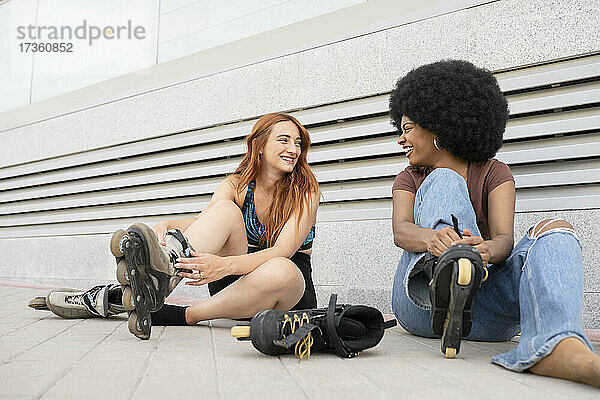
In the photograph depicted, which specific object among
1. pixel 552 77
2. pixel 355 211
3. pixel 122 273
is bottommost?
pixel 122 273

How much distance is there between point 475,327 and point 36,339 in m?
1.48

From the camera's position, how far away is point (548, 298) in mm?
1475

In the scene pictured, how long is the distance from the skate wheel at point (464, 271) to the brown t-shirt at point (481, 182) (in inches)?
25.1

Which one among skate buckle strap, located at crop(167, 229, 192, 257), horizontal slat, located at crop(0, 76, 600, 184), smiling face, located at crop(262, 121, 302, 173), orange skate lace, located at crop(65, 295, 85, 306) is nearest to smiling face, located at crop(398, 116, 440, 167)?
smiling face, located at crop(262, 121, 302, 173)

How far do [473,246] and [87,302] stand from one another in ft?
5.53

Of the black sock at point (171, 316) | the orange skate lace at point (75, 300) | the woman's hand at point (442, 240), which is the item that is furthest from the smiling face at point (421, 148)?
the orange skate lace at point (75, 300)

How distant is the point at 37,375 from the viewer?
1429 millimetres

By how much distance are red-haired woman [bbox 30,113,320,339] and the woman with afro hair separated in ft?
1.38

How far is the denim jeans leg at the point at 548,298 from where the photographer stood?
142 centimetres

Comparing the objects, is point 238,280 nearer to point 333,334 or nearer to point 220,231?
point 220,231

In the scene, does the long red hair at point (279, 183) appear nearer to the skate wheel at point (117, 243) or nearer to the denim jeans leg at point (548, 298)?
the skate wheel at point (117, 243)

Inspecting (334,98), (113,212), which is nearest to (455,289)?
(334,98)

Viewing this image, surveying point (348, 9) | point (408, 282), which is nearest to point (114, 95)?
point (348, 9)

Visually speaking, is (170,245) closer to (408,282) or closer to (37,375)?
(37,375)
